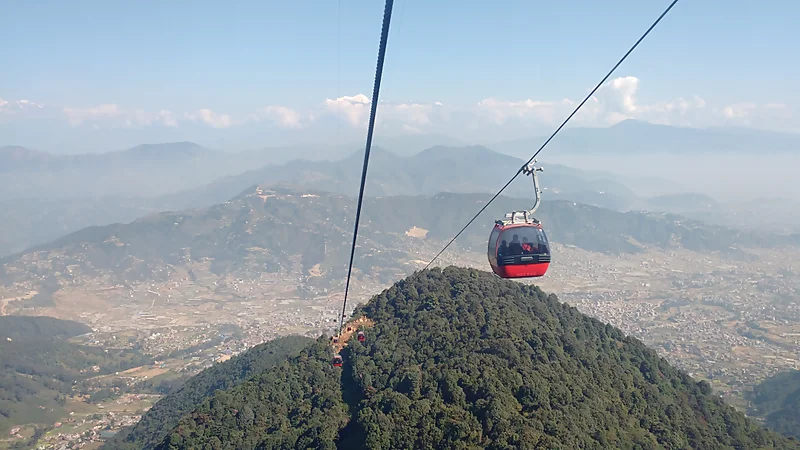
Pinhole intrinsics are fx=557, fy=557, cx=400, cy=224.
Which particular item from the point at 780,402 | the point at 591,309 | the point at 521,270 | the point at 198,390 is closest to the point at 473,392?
the point at 521,270

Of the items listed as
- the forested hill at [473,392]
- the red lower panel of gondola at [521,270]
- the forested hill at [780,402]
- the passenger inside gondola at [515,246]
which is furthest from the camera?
the forested hill at [780,402]

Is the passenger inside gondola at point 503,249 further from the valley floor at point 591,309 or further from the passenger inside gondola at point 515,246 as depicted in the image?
the valley floor at point 591,309

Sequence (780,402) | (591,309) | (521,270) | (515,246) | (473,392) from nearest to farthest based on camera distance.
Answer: (515,246) < (521,270) < (473,392) < (780,402) < (591,309)

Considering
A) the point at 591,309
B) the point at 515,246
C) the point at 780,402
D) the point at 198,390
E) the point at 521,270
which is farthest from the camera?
the point at 591,309

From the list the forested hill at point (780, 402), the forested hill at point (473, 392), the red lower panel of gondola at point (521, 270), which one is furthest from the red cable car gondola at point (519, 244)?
the forested hill at point (780, 402)

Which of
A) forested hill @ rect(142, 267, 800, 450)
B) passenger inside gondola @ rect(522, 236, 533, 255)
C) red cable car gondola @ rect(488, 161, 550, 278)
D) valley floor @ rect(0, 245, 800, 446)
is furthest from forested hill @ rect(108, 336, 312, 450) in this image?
passenger inside gondola @ rect(522, 236, 533, 255)

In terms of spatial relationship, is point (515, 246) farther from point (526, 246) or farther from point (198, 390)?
point (198, 390)

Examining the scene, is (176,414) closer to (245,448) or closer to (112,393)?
(245,448)
